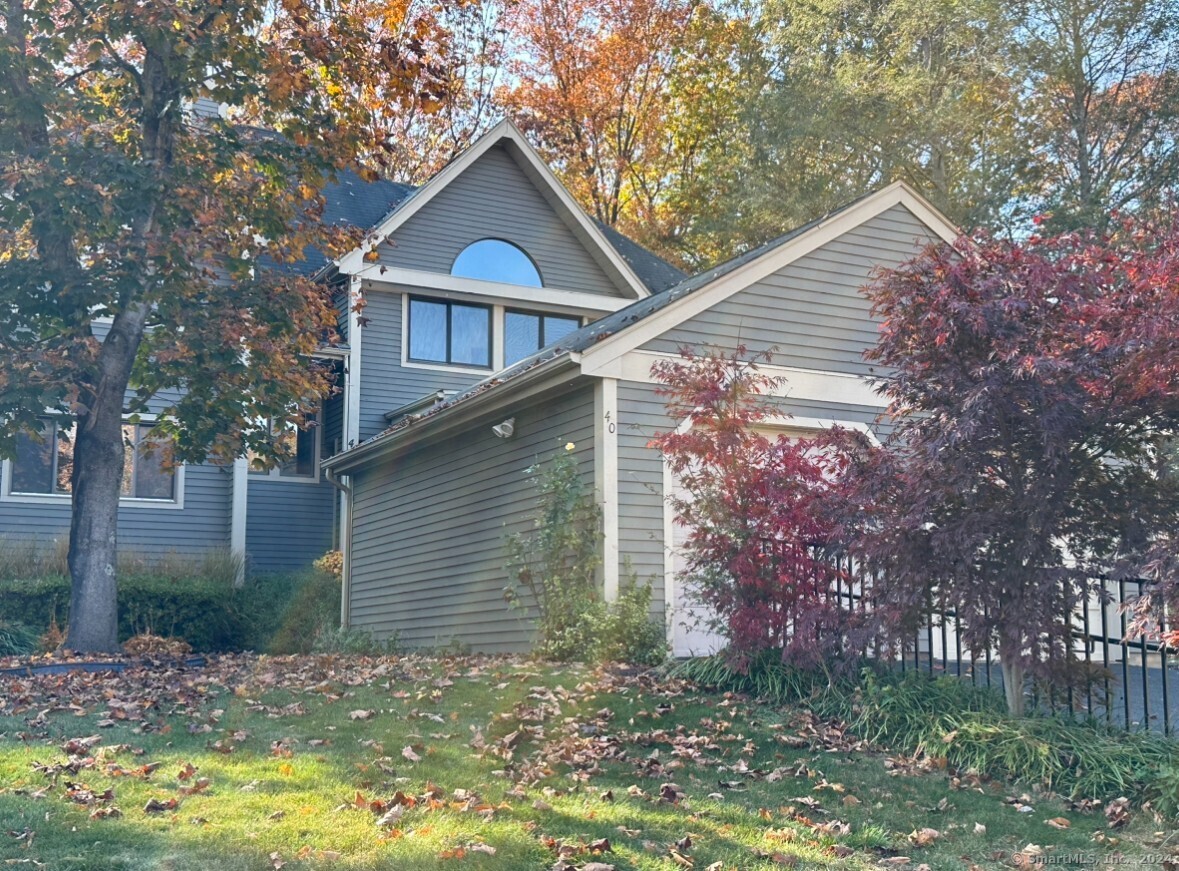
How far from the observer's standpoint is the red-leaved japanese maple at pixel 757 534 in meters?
9.06

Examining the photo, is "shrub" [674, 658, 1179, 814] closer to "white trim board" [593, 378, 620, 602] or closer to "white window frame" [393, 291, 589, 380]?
"white trim board" [593, 378, 620, 602]

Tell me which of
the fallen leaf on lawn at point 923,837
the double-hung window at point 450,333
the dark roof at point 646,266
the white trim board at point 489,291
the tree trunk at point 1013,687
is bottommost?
the fallen leaf on lawn at point 923,837

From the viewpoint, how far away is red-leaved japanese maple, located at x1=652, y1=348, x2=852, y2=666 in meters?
9.06

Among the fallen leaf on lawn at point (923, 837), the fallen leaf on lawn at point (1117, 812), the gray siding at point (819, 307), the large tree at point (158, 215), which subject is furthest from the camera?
the gray siding at point (819, 307)

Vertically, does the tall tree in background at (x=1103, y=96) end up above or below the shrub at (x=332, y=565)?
above

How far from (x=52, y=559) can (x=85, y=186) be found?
7624mm

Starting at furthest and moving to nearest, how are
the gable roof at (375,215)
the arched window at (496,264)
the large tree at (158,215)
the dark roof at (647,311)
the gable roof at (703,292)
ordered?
the gable roof at (375,215), the arched window at (496,264), the large tree at (158,215), the dark roof at (647,311), the gable roof at (703,292)

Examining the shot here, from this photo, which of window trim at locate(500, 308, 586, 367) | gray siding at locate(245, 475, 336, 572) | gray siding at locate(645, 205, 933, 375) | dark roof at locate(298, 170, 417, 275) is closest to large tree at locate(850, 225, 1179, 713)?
gray siding at locate(645, 205, 933, 375)

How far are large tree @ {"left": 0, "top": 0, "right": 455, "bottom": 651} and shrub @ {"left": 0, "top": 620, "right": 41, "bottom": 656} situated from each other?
10.3ft

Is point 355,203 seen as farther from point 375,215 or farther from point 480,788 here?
point 480,788

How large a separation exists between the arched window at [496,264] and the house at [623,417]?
16.7 feet

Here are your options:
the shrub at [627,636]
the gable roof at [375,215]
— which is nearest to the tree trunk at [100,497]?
the shrub at [627,636]

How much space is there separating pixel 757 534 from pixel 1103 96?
67.7 ft

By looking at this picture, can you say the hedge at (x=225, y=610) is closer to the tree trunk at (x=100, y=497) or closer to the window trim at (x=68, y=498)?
the window trim at (x=68, y=498)
